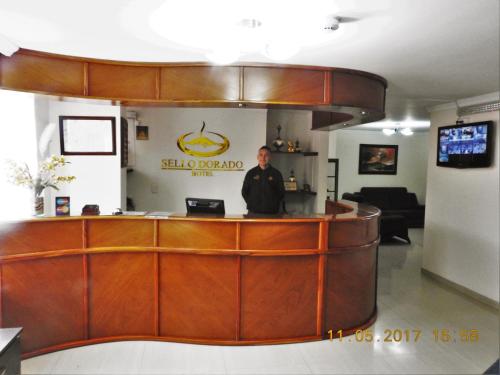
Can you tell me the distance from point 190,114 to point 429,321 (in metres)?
4.04

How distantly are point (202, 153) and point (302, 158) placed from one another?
1936 millimetres

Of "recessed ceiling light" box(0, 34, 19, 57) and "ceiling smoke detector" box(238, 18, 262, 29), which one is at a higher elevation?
"ceiling smoke detector" box(238, 18, 262, 29)

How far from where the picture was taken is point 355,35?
2611mm

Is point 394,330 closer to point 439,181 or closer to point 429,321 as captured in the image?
point 429,321

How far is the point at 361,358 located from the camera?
330 cm

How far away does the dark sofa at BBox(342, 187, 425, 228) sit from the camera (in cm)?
986

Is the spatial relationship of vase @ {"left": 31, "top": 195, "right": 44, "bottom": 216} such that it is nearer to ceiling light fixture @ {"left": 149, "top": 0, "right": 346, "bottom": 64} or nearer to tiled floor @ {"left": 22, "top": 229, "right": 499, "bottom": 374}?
tiled floor @ {"left": 22, "top": 229, "right": 499, "bottom": 374}

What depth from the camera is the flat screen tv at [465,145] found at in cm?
471

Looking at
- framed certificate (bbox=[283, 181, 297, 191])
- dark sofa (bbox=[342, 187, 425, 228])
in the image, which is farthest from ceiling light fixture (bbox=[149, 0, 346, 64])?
dark sofa (bbox=[342, 187, 425, 228])

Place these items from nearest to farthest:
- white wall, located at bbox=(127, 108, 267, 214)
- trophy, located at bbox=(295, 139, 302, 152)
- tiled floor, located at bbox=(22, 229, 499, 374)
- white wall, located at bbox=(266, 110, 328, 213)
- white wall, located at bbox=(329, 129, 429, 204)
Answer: tiled floor, located at bbox=(22, 229, 499, 374) → white wall, located at bbox=(127, 108, 267, 214) → white wall, located at bbox=(266, 110, 328, 213) → trophy, located at bbox=(295, 139, 302, 152) → white wall, located at bbox=(329, 129, 429, 204)

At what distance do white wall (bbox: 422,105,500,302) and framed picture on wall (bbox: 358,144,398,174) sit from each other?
454 cm

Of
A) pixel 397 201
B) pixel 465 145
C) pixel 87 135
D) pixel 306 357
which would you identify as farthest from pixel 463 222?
pixel 397 201

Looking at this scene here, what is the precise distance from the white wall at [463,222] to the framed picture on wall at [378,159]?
4.54 meters

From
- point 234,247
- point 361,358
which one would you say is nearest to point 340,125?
point 234,247
